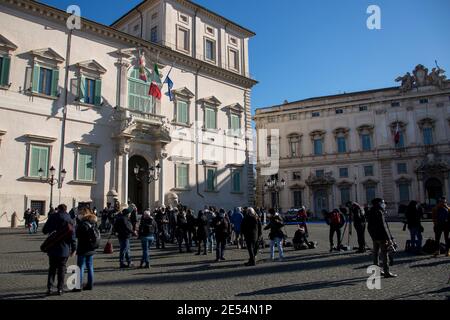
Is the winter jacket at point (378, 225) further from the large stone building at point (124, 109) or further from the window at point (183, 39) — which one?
the window at point (183, 39)

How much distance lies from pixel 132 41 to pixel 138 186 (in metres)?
10.7

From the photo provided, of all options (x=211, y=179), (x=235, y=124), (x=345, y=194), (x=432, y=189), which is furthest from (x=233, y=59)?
(x=432, y=189)

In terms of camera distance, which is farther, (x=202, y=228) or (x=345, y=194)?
(x=345, y=194)

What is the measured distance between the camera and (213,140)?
32.6 m

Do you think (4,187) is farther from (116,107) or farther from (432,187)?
(432,187)

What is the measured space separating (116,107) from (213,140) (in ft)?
29.9

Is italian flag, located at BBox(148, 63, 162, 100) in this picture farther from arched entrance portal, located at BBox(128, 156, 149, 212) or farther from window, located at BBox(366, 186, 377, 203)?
window, located at BBox(366, 186, 377, 203)

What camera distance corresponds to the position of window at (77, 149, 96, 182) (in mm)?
24172

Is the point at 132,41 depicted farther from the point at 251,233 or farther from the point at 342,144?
the point at 342,144

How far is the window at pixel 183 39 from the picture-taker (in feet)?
104

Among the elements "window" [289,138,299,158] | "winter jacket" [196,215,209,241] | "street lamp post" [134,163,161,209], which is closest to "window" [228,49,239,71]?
"street lamp post" [134,163,161,209]

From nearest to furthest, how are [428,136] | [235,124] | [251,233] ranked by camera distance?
[251,233], [235,124], [428,136]

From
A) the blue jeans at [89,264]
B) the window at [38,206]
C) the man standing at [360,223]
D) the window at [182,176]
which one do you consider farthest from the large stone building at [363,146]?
the blue jeans at [89,264]

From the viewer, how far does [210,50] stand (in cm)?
3422
